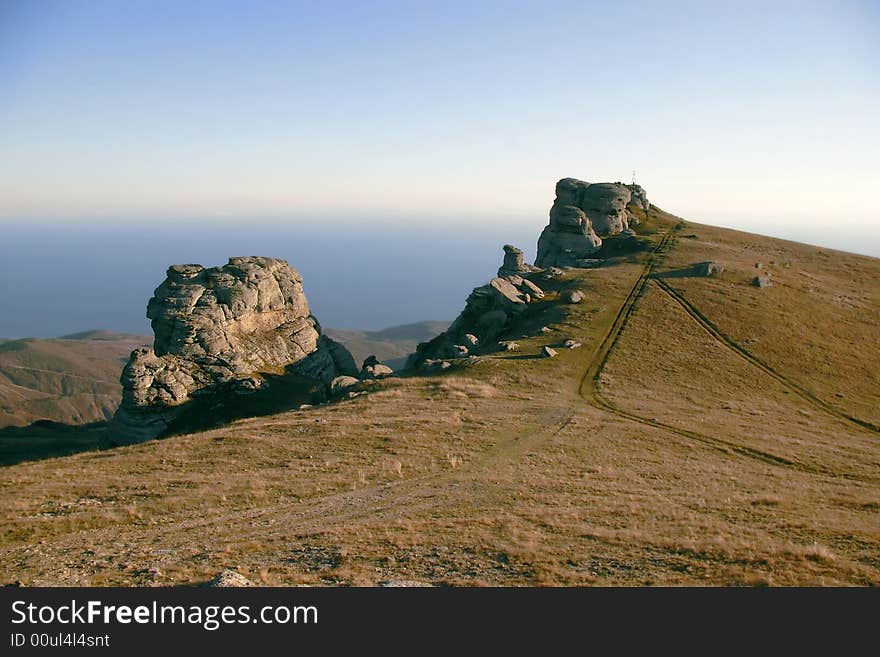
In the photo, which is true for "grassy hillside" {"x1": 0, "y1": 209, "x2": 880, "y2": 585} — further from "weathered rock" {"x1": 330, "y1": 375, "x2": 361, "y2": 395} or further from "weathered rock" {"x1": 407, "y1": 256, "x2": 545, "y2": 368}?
"weathered rock" {"x1": 407, "y1": 256, "x2": 545, "y2": 368}

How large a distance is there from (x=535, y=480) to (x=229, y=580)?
1678 cm

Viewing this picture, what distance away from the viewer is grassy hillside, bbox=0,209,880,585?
20.8 m

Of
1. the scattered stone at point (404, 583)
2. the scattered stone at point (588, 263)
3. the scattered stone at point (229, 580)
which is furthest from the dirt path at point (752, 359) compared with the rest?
the scattered stone at point (229, 580)

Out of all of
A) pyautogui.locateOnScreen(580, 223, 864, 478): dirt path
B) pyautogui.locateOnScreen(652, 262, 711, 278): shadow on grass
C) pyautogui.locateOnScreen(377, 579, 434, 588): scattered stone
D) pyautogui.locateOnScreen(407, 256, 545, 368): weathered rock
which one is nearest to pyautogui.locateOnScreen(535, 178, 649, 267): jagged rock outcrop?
pyautogui.locateOnScreen(580, 223, 864, 478): dirt path

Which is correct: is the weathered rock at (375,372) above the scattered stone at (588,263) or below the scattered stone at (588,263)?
below

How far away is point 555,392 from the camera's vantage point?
4794 cm

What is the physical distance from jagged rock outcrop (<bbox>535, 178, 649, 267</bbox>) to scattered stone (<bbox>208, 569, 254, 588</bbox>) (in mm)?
81496

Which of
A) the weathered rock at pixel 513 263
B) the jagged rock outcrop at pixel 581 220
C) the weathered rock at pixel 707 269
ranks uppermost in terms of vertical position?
the jagged rock outcrop at pixel 581 220

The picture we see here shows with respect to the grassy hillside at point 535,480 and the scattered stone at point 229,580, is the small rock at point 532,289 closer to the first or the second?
the grassy hillside at point 535,480

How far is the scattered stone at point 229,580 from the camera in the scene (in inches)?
699

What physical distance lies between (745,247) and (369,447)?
8596cm

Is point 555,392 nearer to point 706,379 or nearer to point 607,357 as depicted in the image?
point 607,357

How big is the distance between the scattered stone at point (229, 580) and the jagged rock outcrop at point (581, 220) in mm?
81496
